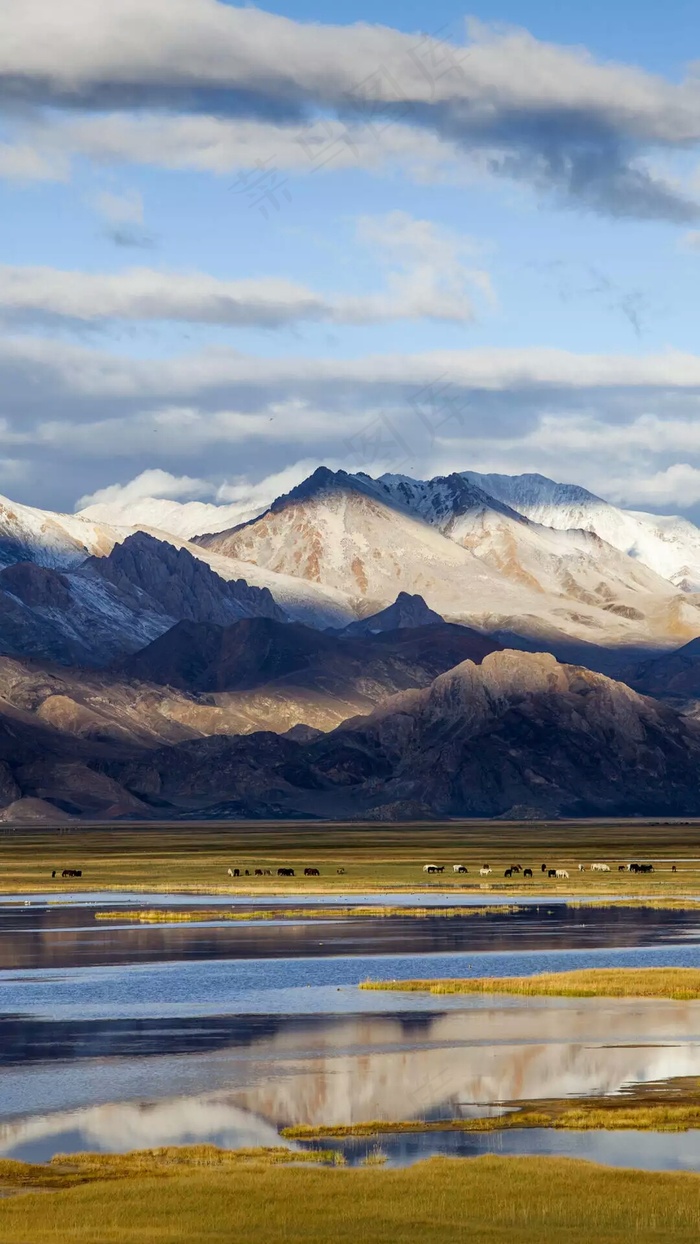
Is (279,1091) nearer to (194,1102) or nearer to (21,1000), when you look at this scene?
(194,1102)

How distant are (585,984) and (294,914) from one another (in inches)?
1623

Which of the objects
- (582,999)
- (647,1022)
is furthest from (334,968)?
(647,1022)

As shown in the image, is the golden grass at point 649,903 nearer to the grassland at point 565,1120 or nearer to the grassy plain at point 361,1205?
the grassland at point 565,1120

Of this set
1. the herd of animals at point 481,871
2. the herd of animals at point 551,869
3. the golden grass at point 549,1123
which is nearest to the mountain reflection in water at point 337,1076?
the golden grass at point 549,1123

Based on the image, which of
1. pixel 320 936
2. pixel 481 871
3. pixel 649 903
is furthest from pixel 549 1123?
pixel 481 871

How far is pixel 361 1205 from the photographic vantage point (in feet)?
111

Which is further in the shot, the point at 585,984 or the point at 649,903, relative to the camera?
the point at 649,903

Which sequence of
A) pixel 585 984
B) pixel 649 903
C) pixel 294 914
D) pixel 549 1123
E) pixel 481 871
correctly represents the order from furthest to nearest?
pixel 481 871
pixel 649 903
pixel 294 914
pixel 585 984
pixel 549 1123

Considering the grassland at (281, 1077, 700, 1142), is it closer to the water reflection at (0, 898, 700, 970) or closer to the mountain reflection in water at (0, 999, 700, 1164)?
the mountain reflection in water at (0, 999, 700, 1164)

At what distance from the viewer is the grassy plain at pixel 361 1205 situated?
3191 centimetres

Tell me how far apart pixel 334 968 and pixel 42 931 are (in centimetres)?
2561

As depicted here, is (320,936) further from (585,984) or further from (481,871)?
(481,871)

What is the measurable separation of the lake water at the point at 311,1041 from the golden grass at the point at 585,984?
1.18m

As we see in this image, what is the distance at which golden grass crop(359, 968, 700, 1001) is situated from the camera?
6319 cm
